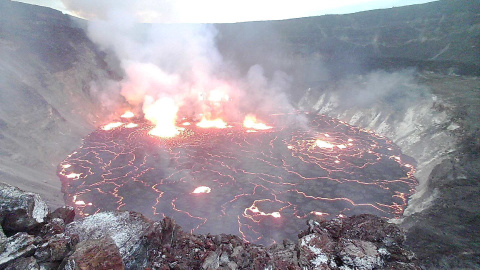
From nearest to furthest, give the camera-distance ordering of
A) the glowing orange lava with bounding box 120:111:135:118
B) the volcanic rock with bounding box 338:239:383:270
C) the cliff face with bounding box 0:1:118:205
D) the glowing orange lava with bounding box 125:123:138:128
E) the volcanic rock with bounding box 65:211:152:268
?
the volcanic rock with bounding box 338:239:383:270 → the volcanic rock with bounding box 65:211:152:268 → the cliff face with bounding box 0:1:118:205 → the glowing orange lava with bounding box 125:123:138:128 → the glowing orange lava with bounding box 120:111:135:118

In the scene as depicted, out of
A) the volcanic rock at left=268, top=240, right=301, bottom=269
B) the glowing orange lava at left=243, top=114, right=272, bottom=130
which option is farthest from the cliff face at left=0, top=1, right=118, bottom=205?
the glowing orange lava at left=243, top=114, right=272, bottom=130

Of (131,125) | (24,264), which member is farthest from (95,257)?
(131,125)

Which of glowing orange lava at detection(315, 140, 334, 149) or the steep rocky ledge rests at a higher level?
the steep rocky ledge

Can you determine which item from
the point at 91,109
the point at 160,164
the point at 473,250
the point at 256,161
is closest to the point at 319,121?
the point at 256,161

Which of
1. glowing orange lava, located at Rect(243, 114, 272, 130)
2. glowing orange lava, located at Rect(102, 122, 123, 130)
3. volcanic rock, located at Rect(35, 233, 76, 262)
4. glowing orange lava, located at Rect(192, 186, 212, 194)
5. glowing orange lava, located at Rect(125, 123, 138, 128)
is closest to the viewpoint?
volcanic rock, located at Rect(35, 233, 76, 262)

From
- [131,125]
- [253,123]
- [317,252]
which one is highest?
[317,252]

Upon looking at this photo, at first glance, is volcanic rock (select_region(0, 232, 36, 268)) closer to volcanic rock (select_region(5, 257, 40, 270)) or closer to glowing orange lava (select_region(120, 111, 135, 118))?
volcanic rock (select_region(5, 257, 40, 270))

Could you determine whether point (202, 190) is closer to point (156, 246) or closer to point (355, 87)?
point (156, 246)
